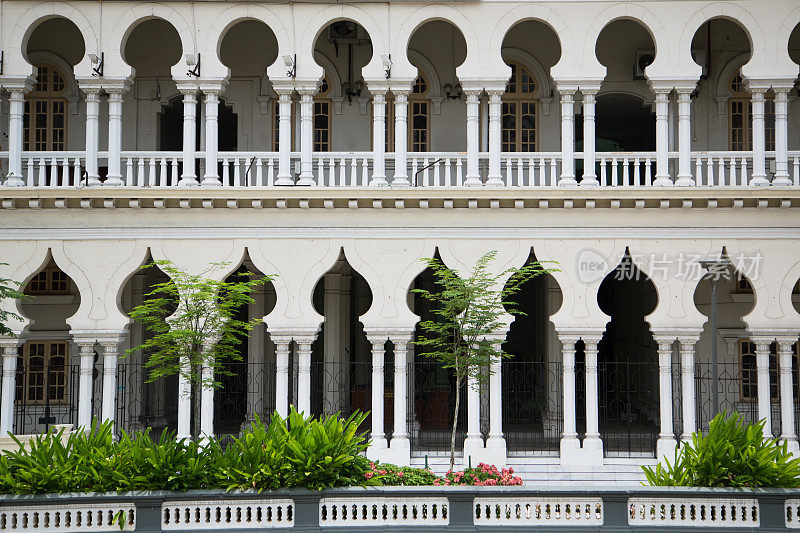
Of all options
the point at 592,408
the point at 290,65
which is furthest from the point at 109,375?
the point at 592,408

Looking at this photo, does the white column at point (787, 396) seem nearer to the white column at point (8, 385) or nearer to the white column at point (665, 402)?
the white column at point (665, 402)

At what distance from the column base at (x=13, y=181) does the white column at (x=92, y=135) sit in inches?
55.2

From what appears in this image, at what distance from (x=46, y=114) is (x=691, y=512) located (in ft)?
56.3

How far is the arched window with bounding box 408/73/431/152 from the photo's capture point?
65.1 feet

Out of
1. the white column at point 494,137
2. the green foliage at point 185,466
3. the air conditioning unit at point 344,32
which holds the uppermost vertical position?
the air conditioning unit at point 344,32

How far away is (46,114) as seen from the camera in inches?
780

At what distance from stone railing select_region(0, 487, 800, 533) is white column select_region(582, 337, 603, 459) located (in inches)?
215

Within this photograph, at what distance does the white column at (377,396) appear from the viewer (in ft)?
54.1

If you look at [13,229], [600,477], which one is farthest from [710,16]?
[13,229]

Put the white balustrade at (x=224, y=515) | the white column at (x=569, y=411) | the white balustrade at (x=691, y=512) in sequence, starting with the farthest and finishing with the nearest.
Answer: 1. the white column at (x=569, y=411)
2. the white balustrade at (x=691, y=512)
3. the white balustrade at (x=224, y=515)

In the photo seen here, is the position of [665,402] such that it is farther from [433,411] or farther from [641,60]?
[641,60]

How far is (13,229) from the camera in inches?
661

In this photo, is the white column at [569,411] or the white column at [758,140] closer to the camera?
the white column at [569,411]

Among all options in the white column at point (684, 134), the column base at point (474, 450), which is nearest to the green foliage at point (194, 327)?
the column base at point (474, 450)
